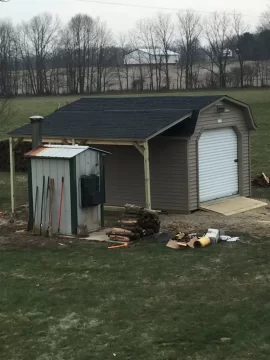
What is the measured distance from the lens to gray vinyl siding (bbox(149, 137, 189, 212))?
15734 mm

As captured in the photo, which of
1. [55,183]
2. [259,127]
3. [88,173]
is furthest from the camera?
[259,127]

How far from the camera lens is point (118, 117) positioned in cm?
1633

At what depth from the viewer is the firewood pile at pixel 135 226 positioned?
41.5ft

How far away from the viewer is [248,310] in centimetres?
820

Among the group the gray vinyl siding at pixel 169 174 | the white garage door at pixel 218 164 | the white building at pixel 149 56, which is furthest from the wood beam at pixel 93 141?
the white building at pixel 149 56

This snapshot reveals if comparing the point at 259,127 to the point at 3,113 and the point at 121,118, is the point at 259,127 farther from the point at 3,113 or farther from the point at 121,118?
the point at 121,118

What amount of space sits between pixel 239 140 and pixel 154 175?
9.12ft

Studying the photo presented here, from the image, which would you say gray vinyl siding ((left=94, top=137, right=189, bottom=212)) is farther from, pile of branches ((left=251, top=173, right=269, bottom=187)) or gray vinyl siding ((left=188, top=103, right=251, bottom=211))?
pile of branches ((left=251, top=173, right=269, bottom=187))

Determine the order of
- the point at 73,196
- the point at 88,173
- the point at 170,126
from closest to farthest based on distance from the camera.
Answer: the point at 73,196 < the point at 88,173 < the point at 170,126

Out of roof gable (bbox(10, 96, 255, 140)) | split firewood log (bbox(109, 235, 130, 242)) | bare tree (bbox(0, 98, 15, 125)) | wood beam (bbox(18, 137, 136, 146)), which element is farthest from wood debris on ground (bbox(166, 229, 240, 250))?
bare tree (bbox(0, 98, 15, 125))

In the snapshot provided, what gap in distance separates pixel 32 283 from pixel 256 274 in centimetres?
345

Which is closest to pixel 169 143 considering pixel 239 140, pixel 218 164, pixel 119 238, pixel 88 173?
pixel 218 164

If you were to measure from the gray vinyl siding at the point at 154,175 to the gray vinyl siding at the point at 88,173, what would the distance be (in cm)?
260

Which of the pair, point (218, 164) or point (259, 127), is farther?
point (259, 127)
